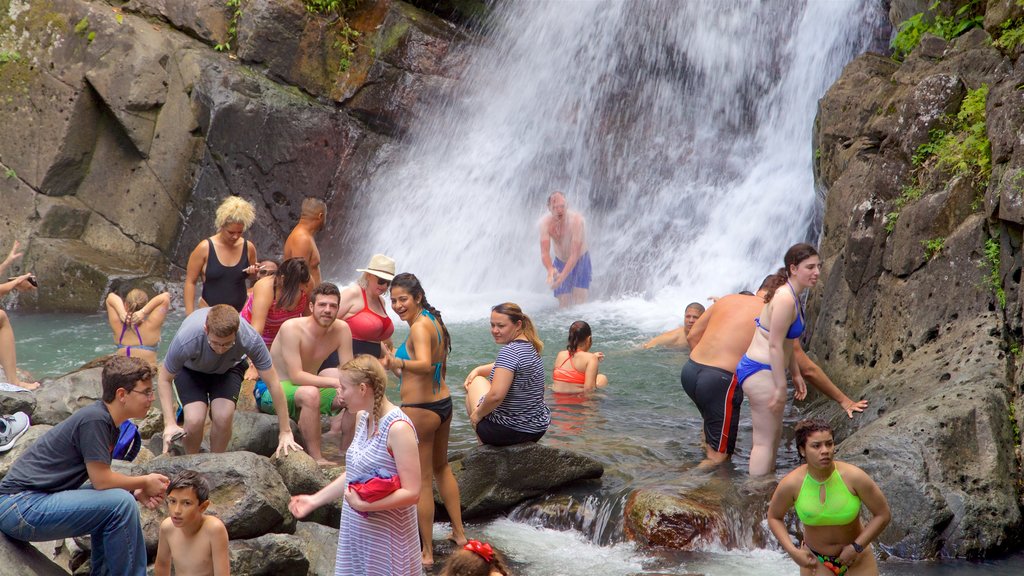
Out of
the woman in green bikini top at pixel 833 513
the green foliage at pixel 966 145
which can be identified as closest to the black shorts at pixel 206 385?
the woman in green bikini top at pixel 833 513

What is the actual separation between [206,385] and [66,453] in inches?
72.2

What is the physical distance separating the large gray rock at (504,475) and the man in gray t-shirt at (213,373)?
120 centimetres

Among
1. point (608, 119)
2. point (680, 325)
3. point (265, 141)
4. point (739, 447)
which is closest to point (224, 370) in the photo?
point (739, 447)

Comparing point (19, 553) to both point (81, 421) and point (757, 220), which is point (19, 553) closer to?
point (81, 421)

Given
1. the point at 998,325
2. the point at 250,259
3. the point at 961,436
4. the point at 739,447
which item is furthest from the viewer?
the point at 250,259

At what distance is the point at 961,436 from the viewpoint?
21.1ft

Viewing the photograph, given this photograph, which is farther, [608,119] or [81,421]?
[608,119]

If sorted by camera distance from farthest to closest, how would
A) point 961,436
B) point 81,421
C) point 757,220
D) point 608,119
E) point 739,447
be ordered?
point 608,119 < point 757,220 < point 739,447 < point 961,436 < point 81,421

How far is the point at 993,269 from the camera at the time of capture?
7234mm

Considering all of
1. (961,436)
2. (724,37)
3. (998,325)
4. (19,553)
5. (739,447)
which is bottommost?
(19,553)

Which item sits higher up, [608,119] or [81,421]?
[608,119]

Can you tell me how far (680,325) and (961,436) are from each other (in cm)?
613

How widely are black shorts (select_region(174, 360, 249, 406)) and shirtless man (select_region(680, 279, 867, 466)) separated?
10.7ft

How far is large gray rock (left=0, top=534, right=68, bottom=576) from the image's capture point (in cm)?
489
